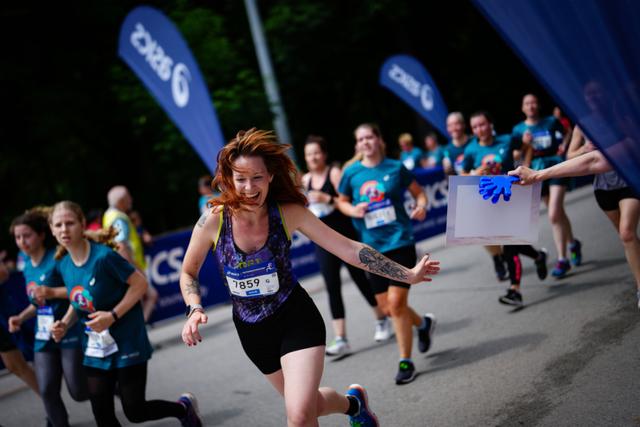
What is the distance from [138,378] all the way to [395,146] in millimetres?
25793

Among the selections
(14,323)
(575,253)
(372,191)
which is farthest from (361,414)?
(575,253)

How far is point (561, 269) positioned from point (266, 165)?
17.4 ft

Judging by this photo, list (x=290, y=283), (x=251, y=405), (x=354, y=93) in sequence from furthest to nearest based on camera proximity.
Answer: (x=354, y=93)
(x=251, y=405)
(x=290, y=283)

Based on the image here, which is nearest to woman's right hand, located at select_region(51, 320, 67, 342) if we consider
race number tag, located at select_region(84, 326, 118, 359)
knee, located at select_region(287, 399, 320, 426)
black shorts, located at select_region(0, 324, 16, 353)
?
race number tag, located at select_region(84, 326, 118, 359)

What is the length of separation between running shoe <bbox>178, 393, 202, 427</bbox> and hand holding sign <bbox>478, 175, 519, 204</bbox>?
108 inches

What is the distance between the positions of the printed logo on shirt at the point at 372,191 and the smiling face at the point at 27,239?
110 inches

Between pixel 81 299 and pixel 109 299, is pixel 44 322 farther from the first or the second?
pixel 109 299

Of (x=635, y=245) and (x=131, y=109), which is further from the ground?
(x=131, y=109)

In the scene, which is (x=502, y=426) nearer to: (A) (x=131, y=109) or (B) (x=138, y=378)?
(B) (x=138, y=378)

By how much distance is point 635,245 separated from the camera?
5.36 meters

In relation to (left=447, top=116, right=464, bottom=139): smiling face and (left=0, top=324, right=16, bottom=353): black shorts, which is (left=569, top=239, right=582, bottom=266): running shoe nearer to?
(left=447, top=116, right=464, bottom=139): smiling face

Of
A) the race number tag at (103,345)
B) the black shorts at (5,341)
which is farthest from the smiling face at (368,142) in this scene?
the black shorts at (5,341)

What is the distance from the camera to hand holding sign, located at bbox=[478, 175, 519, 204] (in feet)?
13.2

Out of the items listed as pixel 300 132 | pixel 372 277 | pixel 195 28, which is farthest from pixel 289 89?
pixel 372 277
